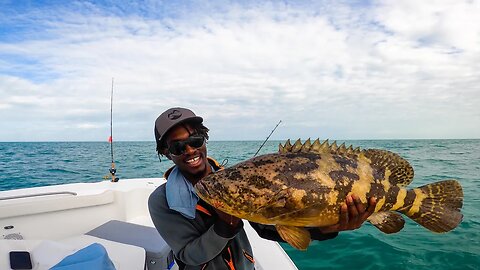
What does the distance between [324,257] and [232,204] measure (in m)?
6.07

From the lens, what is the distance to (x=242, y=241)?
10.0ft

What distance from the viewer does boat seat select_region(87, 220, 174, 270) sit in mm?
4336

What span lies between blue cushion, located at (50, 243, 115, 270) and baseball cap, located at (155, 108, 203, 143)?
1216 mm

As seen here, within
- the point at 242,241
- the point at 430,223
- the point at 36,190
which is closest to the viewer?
the point at 430,223

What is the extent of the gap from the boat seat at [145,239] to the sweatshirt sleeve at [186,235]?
1775mm

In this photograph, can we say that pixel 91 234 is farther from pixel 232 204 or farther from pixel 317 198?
pixel 317 198

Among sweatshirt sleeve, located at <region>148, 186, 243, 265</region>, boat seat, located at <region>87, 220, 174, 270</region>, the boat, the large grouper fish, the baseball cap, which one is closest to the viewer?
the large grouper fish

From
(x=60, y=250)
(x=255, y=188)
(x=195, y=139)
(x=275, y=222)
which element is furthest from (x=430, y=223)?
(x=60, y=250)

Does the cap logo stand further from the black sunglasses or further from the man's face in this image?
the black sunglasses

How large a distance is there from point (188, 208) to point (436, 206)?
6.60ft

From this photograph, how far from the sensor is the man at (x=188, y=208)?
2572 millimetres

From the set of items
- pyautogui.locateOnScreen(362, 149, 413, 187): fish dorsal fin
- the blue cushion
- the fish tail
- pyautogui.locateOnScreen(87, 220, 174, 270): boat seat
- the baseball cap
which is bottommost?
pyautogui.locateOnScreen(87, 220, 174, 270): boat seat

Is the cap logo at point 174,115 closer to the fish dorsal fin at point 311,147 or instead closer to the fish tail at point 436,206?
the fish dorsal fin at point 311,147

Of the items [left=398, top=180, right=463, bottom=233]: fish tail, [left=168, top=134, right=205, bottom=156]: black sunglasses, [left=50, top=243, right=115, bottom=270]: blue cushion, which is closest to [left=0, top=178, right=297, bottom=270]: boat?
[left=50, top=243, right=115, bottom=270]: blue cushion
